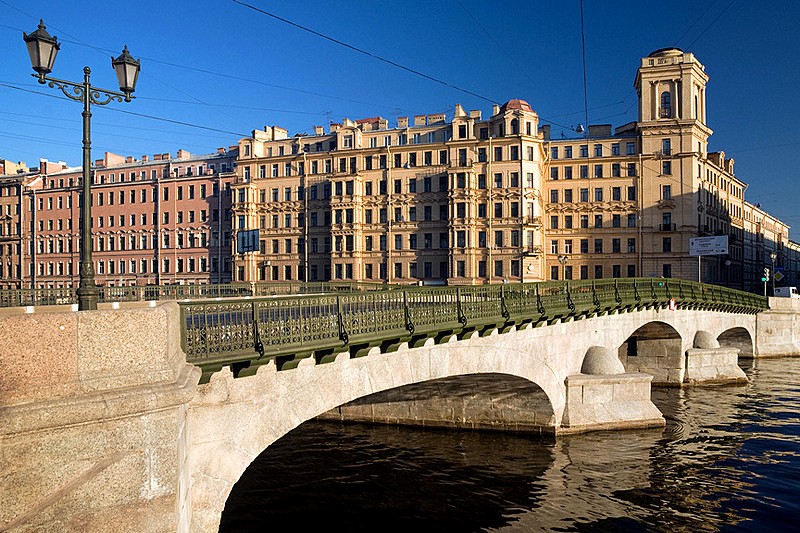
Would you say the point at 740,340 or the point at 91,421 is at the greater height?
the point at 91,421

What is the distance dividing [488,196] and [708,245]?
23.1 metres

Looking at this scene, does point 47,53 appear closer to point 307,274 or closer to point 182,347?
point 182,347

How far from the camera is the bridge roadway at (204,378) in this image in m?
6.28

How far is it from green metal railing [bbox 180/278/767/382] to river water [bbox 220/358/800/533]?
499 centimetres

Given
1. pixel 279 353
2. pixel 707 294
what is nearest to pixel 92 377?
pixel 279 353

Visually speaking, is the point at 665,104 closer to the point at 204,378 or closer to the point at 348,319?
the point at 348,319

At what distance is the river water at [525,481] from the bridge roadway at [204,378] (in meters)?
2.93

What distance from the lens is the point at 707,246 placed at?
5906cm

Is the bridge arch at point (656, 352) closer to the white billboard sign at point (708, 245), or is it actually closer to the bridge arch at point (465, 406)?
the bridge arch at point (465, 406)

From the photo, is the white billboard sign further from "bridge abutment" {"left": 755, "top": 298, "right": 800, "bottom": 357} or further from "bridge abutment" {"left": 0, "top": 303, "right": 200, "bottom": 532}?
"bridge abutment" {"left": 0, "top": 303, "right": 200, "bottom": 532}

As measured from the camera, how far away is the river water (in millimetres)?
15461

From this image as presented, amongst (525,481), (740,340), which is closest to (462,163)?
(740,340)

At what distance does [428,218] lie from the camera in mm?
63844

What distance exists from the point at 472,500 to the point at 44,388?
1339 cm
